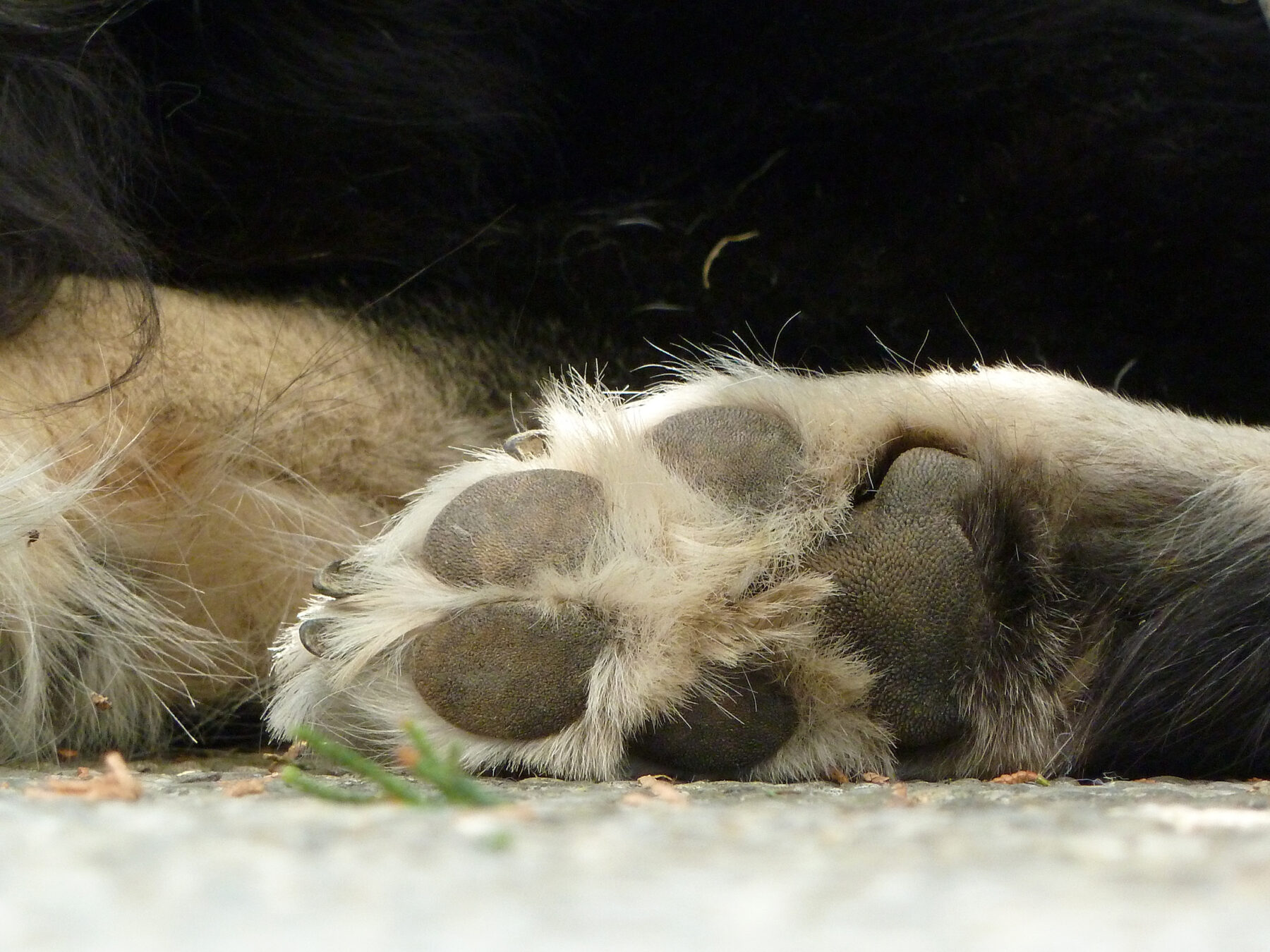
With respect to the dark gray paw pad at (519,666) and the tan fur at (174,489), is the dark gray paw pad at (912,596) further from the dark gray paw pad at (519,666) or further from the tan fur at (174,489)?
the tan fur at (174,489)

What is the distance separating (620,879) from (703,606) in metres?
0.46

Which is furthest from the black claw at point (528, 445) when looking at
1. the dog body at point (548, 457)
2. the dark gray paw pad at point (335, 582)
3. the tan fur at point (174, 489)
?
the tan fur at point (174, 489)

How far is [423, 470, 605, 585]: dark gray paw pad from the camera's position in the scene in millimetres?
881

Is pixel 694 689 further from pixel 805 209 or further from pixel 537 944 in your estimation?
pixel 805 209

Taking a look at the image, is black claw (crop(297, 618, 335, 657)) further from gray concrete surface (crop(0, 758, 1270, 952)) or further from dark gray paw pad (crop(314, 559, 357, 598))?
gray concrete surface (crop(0, 758, 1270, 952))

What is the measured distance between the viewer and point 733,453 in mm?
944

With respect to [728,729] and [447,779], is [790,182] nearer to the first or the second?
[728,729]

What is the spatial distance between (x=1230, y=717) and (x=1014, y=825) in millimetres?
465

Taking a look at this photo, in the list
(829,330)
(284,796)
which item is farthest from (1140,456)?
(284,796)

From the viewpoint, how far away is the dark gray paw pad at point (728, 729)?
2.94 feet

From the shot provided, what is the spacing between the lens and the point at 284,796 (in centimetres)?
76

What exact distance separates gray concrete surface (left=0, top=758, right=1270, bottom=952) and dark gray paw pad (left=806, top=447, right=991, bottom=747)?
26 centimetres

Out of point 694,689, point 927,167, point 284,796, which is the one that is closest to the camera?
point 284,796

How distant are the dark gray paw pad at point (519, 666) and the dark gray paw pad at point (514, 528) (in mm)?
29
